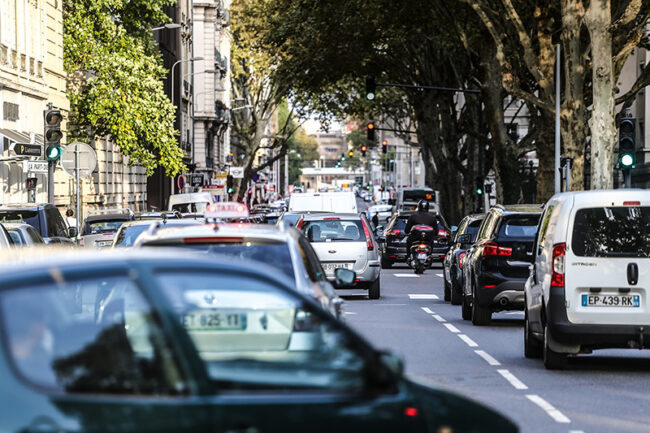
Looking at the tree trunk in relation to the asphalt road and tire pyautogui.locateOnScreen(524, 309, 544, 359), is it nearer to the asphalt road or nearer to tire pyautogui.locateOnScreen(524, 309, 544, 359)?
the asphalt road

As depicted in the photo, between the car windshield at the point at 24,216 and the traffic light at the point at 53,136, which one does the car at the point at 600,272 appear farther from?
the traffic light at the point at 53,136

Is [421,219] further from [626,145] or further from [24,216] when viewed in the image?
[24,216]

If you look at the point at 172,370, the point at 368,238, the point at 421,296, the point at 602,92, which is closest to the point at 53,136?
the point at 368,238

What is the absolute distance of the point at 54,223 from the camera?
2473 cm

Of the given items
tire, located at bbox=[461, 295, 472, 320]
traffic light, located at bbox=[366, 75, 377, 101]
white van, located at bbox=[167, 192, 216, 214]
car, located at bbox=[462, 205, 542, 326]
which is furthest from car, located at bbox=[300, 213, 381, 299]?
white van, located at bbox=[167, 192, 216, 214]

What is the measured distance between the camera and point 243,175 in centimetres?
7838

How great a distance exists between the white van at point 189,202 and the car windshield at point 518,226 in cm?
3165

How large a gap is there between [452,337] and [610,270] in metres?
4.31

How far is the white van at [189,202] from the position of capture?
164 ft

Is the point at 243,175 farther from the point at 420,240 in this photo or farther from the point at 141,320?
the point at 141,320

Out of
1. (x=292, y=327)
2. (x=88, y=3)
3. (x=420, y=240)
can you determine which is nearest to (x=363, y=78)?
(x=88, y=3)

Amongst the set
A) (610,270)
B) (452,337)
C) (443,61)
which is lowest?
(452,337)

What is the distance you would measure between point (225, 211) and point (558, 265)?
432 centimetres

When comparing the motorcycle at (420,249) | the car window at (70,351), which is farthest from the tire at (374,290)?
the car window at (70,351)
